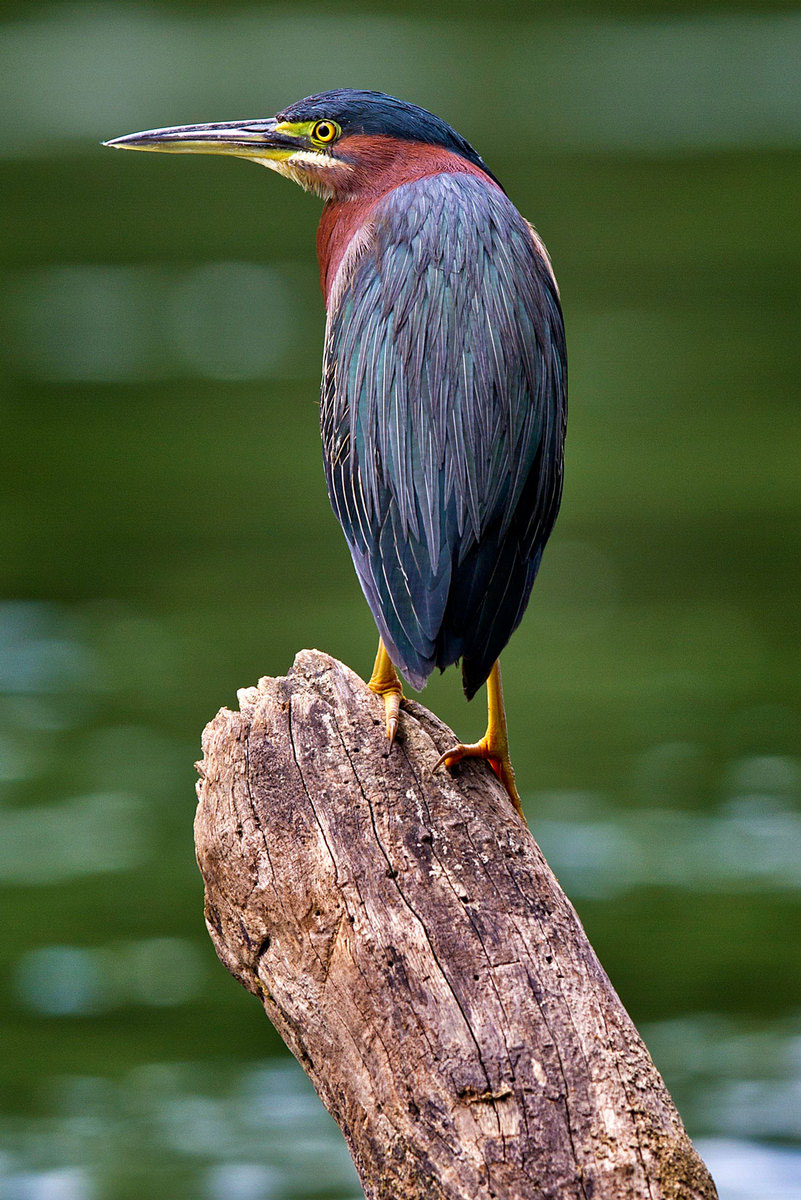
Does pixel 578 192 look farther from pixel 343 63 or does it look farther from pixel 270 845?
pixel 270 845

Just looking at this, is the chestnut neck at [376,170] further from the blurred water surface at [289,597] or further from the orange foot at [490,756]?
the blurred water surface at [289,597]

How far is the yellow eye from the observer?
2.76 meters

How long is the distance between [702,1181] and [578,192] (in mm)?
15686

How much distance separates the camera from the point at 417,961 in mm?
2104

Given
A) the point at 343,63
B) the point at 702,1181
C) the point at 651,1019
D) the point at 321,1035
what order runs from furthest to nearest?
the point at 343,63 → the point at 651,1019 → the point at 321,1035 → the point at 702,1181

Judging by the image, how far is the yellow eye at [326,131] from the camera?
276cm

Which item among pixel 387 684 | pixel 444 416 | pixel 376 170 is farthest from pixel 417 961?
pixel 376 170

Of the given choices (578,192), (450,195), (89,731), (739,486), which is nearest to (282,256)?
(578,192)

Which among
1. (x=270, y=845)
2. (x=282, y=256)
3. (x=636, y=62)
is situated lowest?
(x=270, y=845)

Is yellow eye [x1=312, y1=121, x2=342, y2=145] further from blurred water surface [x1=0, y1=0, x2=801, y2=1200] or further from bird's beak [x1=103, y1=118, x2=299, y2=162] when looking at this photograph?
blurred water surface [x1=0, y1=0, x2=801, y2=1200]

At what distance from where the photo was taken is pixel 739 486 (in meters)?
10.4

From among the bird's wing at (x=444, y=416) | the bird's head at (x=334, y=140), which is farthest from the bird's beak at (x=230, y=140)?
the bird's wing at (x=444, y=416)

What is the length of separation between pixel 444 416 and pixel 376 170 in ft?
1.77

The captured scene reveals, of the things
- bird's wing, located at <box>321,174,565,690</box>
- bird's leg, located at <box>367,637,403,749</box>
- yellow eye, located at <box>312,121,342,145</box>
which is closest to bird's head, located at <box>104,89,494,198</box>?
yellow eye, located at <box>312,121,342,145</box>
